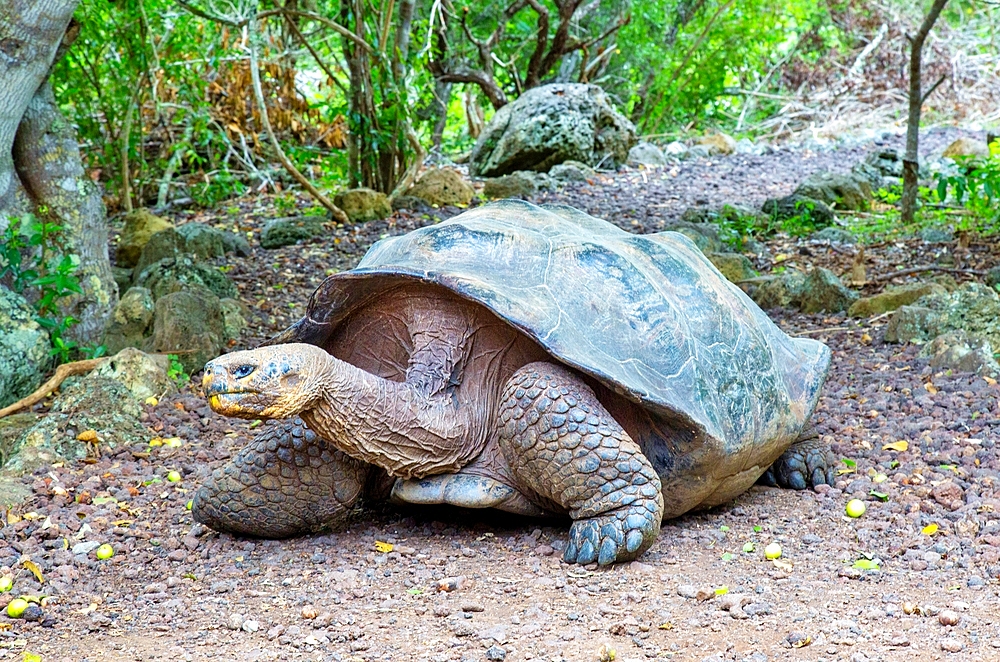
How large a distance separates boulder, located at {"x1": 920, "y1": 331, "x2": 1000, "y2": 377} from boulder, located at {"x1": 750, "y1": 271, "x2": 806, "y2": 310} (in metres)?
1.20

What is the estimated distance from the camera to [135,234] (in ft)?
23.9

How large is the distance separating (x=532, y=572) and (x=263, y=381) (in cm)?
95

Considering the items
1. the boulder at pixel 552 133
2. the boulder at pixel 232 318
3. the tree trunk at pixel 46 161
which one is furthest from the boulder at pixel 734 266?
the boulder at pixel 552 133

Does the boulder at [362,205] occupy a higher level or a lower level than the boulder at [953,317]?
higher

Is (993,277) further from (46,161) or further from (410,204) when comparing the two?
(46,161)

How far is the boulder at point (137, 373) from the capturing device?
456cm

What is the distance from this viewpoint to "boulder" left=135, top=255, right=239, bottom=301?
5750 mm

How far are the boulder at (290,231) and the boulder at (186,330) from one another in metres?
2.22

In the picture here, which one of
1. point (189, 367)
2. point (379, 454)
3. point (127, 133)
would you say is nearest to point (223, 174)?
point (127, 133)

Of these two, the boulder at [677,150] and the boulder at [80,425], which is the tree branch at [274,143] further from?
the boulder at [677,150]

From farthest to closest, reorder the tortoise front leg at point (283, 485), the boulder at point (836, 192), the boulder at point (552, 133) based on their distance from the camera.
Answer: the boulder at point (552, 133), the boulder at point (836, 192), the tortoise front leg at point (283, 485)

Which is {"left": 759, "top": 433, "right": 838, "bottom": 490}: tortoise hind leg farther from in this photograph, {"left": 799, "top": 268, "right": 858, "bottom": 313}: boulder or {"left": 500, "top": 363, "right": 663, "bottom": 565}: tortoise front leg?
{"left": 799, "top": 268, "right": 858, "bottom": 313}: boulder

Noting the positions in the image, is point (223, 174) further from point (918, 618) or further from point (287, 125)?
point (918, 618)

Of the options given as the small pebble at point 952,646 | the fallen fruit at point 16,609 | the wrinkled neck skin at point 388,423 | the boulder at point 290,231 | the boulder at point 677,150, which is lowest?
the fallen fruit at point 16,609
